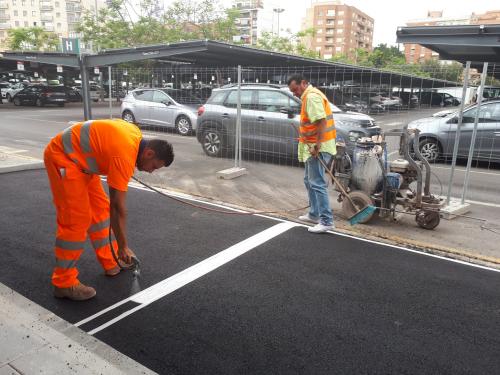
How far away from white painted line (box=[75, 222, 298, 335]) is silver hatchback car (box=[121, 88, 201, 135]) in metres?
9.17

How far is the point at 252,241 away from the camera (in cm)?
494

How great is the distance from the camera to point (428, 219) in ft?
17.8

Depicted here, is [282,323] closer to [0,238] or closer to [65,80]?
[0,238]

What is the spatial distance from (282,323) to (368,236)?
7.66ft

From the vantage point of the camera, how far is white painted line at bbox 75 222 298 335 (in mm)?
3366

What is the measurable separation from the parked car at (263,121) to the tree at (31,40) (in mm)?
38133

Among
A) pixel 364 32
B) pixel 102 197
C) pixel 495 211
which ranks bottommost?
pixel 495 211

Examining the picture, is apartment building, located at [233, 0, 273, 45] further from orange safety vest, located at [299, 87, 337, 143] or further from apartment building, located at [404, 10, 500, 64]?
orange safety vest, located at [299, 87, 337, 143]

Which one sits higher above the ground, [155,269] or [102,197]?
[102,197]

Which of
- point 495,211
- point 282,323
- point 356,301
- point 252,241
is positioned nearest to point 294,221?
point 252,241

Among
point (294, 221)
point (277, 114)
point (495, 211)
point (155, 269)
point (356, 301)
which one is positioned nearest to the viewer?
point (356, 301)

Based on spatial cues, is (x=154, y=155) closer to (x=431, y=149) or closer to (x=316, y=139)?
(x=316, y=139)

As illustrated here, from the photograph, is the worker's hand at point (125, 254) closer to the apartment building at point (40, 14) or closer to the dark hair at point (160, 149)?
the dark hair at point (160, 149)

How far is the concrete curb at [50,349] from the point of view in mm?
2623
